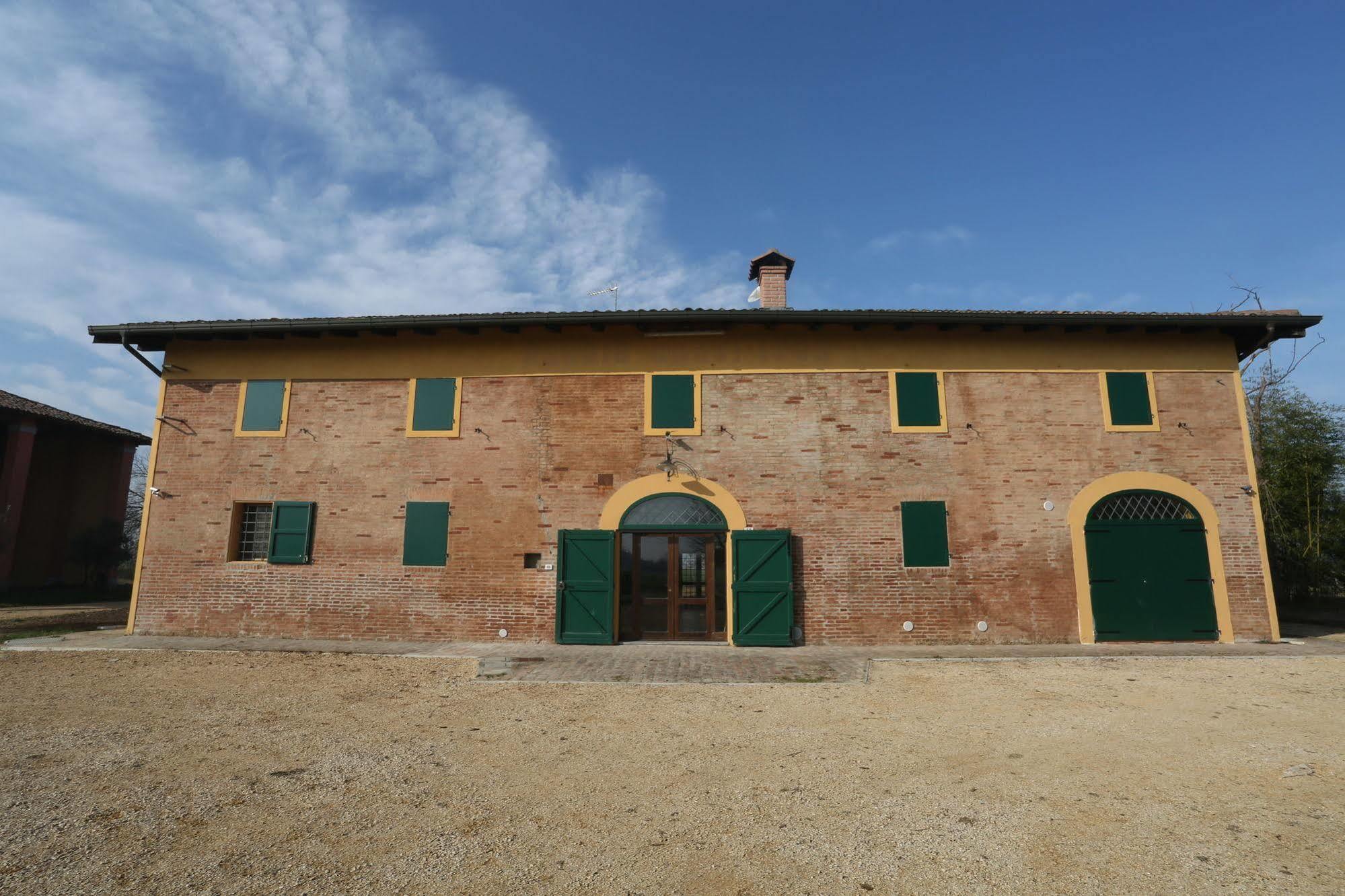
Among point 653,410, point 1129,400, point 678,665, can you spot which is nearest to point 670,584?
point 678,665

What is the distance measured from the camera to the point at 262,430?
11.0 meters

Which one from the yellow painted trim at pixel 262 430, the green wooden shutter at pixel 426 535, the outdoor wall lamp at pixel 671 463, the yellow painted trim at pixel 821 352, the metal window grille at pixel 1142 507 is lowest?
the green wooden shutter at pixel 426 535

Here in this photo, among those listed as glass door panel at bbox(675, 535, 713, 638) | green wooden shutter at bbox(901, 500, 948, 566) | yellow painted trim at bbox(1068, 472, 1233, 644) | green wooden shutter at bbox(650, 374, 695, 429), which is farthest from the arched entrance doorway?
yellow painted trim at bbox(1068, 472, 1233, 644)

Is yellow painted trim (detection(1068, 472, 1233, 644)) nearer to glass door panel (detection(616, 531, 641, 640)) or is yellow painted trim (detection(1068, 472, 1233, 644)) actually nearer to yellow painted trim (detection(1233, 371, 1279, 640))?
yellow painted trim (detection(1233, 371, 1279, 640))

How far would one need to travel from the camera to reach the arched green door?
10.0 metres

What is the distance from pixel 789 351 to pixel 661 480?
3.13m

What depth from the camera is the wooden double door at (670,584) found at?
1031 centimetres

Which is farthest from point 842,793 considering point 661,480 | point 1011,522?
point 1011,522

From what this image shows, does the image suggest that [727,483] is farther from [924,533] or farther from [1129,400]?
[1129,400]

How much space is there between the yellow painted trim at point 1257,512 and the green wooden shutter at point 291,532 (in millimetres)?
15637

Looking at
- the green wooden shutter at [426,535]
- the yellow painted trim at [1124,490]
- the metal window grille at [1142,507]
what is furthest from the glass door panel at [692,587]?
the metal window grille at [1142,507]

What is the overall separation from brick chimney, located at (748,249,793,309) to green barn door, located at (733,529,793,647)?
488cm

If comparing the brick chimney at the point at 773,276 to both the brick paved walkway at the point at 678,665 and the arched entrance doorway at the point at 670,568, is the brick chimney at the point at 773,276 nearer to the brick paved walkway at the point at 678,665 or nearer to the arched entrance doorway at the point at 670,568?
the arched entrance doorway at the point at 670,568

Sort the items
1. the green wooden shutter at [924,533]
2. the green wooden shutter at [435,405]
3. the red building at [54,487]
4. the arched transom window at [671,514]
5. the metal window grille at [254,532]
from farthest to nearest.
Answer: the red building at [54,487] → the metal window grille at [254,532] → the green wooden shutter at [435,405] → the arched transom window at [671,514] → the green wooden shutter at [924,533]
